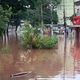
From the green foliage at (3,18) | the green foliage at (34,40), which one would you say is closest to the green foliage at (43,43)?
the green foliage at (34,40)

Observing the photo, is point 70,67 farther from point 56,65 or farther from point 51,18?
point 51,18

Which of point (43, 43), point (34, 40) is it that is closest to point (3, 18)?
point (34, 40)

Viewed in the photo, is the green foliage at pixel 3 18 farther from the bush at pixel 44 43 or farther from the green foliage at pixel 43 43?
Answer: the bush at pixel 44 43

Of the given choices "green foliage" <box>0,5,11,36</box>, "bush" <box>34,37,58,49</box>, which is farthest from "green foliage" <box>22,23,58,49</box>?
"green foliage" <box>0,5,11,36</box>

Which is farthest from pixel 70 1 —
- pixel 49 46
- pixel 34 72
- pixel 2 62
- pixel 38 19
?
pixel 34 72

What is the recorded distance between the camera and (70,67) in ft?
76.1

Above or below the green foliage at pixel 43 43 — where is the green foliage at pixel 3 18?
above

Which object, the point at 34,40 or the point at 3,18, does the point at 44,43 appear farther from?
the point at 3,18

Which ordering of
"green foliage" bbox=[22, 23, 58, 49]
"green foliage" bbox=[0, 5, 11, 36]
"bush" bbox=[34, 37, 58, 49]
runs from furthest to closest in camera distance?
"bush" bbox=[34, 37, 58, 49] → "green foliage" bbox=[22, 23, 58, 49] → "green foliage" bbox=[0, 5, 11, 36]

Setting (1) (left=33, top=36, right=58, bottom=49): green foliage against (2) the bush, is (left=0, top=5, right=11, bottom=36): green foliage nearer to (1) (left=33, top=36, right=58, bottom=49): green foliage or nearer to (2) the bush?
(1) (left=33, top=36, right=58, bottom=49): green foliage

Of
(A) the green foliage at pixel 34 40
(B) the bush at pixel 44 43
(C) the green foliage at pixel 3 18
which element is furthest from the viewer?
(B) the bush at pixel 44 43

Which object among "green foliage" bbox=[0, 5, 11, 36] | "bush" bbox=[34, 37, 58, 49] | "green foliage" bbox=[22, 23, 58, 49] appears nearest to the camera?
"green foliage" bbox=[0, 5, 11, 36]

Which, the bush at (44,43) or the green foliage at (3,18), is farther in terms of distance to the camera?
the bush at (44,43)

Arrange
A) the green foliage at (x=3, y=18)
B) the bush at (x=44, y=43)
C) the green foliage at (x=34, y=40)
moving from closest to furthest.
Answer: the green foliage at (x=3, y=18) → the green foliage at (x=34, y=40) → the bush at (x=44, y=43)
